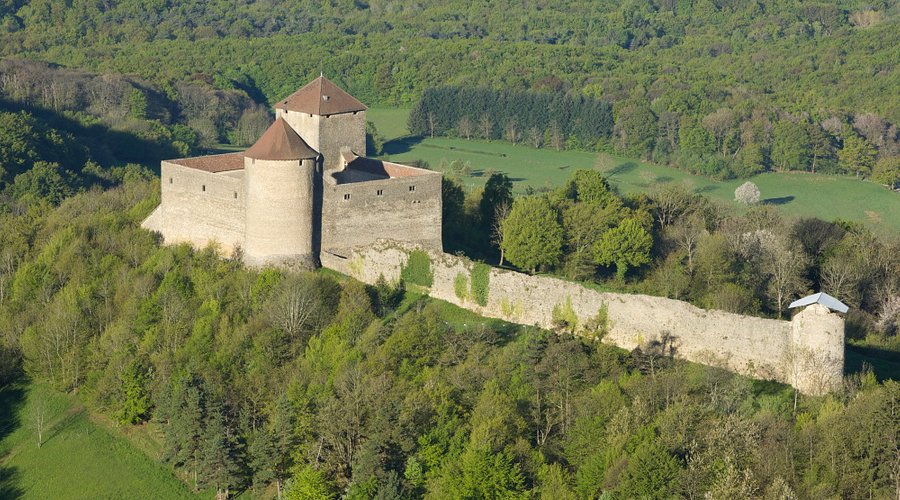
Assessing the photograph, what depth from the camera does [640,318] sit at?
36969 mm

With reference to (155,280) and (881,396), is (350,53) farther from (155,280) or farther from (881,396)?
(881,396)

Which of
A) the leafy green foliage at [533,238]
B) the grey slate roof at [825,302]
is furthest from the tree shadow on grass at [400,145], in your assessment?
the grey slate roof at [825,302]

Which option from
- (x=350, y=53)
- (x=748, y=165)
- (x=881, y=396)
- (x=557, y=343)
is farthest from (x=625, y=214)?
(x=350, y=53)

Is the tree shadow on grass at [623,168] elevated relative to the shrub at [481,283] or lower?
lower

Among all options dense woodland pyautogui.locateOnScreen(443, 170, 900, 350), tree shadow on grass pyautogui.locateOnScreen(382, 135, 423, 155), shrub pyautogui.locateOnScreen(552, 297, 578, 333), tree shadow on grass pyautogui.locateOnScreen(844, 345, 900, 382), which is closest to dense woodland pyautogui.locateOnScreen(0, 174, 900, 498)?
shrub pyautogui.locateOnScreen(552, 297, 578, 333)

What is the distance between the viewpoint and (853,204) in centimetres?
6775

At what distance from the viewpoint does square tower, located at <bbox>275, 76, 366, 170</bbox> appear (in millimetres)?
43781

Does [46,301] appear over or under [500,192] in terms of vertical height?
under

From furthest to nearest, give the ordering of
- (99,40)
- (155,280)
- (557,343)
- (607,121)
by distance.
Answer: (99,40) < (607,121) < (155,280) < (557,343)

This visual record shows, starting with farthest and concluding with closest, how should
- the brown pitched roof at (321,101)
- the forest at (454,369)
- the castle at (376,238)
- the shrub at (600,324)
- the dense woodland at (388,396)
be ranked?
1. the brown pitched roof at (321,101)
2. the shrub at (600,324)
3. the castle at (376,238)
4. the forest at (454,369)
5. the dense woodland at (388,396)

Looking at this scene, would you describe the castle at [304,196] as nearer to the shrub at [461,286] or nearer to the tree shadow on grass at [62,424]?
the shrub at [461,286]

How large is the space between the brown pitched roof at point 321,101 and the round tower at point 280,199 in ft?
7.11

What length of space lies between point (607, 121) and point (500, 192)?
3575 centimetres

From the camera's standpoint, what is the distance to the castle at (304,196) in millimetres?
41188
